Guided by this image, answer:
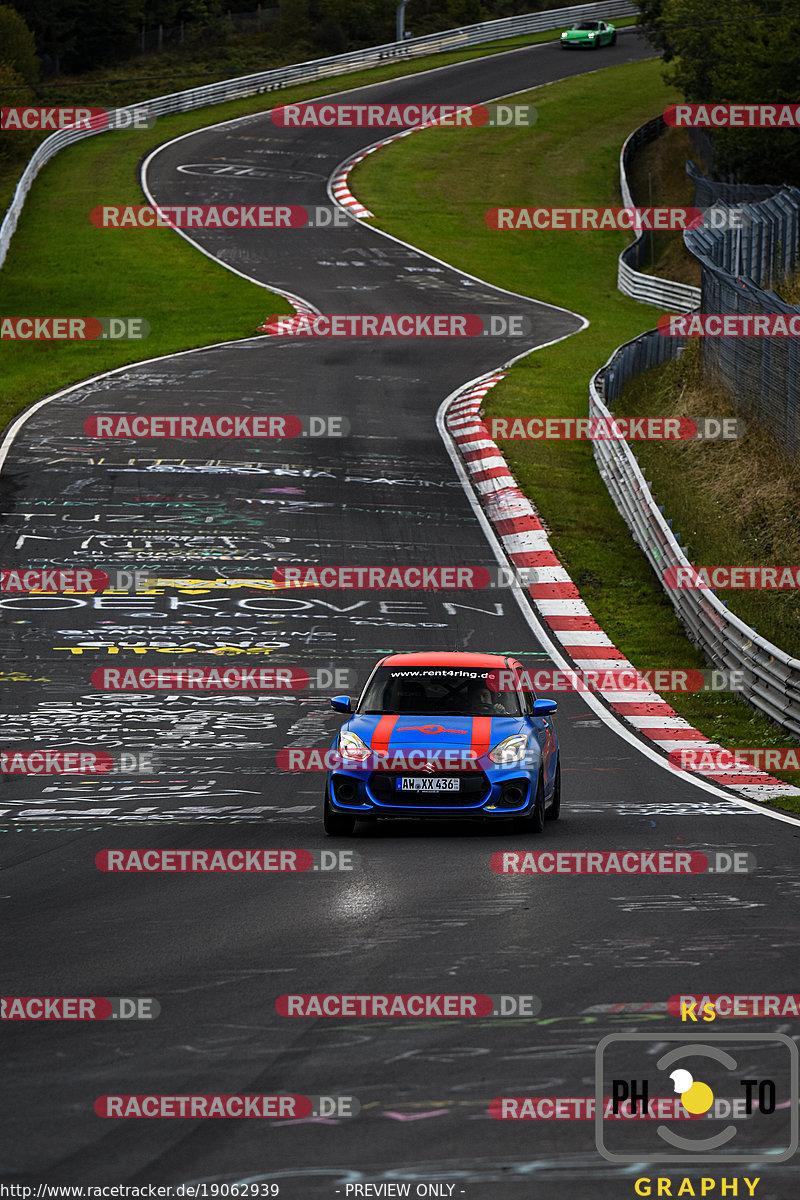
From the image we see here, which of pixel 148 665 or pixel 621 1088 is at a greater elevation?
pixel 621 1088

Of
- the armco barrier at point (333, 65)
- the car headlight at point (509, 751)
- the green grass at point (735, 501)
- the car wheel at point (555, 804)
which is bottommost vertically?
the green grass at point (735, 501)

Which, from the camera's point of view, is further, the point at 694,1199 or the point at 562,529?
the point at 562,529

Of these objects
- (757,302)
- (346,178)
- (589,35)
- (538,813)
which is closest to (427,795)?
(538,813)

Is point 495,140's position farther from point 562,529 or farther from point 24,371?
point 562,529

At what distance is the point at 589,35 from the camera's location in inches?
3285

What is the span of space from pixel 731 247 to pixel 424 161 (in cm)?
3184

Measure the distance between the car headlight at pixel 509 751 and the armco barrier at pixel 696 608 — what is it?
482 centimetres

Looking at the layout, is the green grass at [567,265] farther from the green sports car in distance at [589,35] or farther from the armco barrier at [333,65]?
the armco barrier at [333,65]

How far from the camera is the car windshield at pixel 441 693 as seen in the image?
12406 millimetres

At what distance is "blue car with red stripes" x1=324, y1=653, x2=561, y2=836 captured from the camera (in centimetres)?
1153

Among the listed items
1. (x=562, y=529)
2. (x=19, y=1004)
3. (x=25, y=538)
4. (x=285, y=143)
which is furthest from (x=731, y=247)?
(x=285, y=143)

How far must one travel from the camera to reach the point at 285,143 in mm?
64938

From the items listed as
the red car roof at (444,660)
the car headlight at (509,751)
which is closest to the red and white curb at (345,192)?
the red car roof at (444,660)

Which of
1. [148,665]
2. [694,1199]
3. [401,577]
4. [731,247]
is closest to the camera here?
[694,1199]
